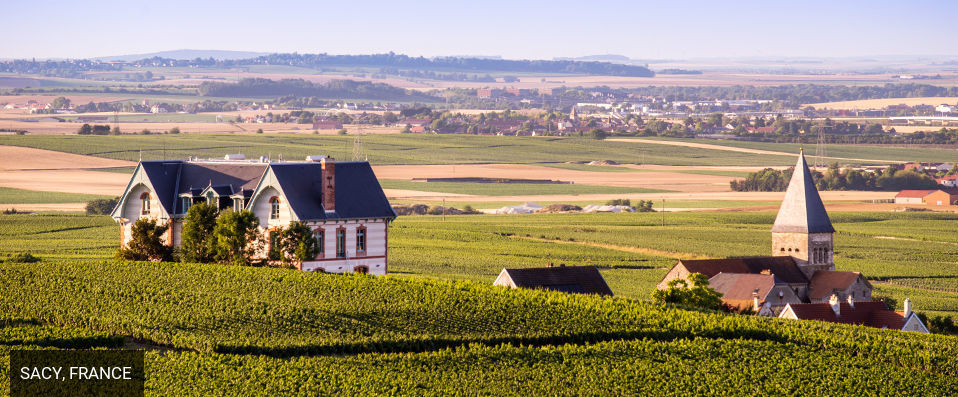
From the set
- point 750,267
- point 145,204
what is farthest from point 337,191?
point 750,267

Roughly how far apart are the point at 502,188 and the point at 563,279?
300 ft

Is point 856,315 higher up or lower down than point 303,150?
lower down

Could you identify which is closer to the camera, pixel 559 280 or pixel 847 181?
pixel 559 280

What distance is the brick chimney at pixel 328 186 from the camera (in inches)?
2344

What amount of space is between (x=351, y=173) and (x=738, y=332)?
2314 cm

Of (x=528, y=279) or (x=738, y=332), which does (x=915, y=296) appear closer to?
(x=528, y=279)

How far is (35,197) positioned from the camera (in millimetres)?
123500

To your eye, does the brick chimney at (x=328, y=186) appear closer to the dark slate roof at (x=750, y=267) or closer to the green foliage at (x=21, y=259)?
the green foliage at (x=21, y=259)

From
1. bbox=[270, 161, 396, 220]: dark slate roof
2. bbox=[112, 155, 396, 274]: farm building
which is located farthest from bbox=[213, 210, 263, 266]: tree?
bbox=[270, 161, 396, 220]: dark slate roof

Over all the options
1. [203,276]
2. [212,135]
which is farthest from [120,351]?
[212,135]

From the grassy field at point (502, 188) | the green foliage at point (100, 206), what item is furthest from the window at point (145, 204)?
the grassy field at point (502, 188)

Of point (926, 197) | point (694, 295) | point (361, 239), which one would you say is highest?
point (361, 239)

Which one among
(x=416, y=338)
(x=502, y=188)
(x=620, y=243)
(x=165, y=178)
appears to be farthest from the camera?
(x=502, y=188)

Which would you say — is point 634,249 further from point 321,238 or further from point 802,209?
point 321,238
